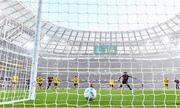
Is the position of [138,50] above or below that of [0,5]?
below

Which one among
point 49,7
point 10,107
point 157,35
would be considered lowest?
point 10,107

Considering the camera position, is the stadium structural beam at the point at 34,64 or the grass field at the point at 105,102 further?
the stadium structural beam at the point at 34,64

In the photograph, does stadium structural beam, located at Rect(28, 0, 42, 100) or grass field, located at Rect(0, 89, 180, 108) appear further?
stadium structural beam, located at Rect(28, 0, 42, 100)

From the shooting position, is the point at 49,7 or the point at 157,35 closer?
the point at 49,7

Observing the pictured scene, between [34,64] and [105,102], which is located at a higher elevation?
[34,64]

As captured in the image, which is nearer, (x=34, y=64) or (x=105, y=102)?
(x=105, y=102)

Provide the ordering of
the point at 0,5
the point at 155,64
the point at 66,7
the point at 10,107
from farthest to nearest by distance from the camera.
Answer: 1. the point at 155,64
2. the point at 0,5
3. the point at 66,7
4. the point at 10,107

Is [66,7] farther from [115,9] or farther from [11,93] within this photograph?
[11,93]

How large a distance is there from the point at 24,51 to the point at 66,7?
4180 millimetres

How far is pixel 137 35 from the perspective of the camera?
39781mm

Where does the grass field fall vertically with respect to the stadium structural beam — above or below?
below

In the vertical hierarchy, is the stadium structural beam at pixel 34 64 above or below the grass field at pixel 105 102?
above

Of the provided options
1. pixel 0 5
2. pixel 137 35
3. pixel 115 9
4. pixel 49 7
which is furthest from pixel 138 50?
pixel 49 7

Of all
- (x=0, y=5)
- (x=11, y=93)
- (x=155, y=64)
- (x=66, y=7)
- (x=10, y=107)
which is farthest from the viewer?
(x=155, y=64)
